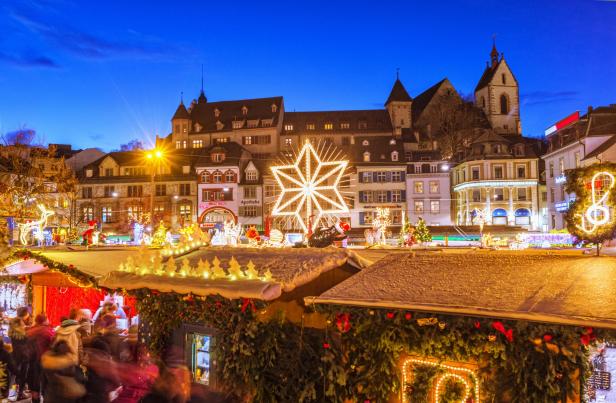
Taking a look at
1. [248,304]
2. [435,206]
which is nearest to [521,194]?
[435,206]

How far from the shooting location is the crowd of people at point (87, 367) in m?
7.96

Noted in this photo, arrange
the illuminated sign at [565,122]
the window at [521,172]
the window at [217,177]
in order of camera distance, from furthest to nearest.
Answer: the window at [217,177], the window at [521,172], the illuminated sign at [565,122]

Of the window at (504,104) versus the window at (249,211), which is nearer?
the window at (249,211)

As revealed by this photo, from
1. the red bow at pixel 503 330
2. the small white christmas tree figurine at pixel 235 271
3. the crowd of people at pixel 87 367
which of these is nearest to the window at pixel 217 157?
the crowd of people at pixel 87 367

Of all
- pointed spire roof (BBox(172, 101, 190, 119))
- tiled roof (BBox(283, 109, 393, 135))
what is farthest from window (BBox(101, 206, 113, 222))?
tiled roof (BBox(283, 109, 393, 135))

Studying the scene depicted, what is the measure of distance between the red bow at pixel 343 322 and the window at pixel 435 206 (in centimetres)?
5362

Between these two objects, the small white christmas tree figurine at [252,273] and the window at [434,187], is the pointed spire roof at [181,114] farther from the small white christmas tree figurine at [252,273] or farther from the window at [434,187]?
the small white christmas tree figurine at [252,273]

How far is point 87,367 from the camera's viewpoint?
9.67 metres

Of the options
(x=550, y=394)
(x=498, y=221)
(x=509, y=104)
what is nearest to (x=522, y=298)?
(x=550, y=394)

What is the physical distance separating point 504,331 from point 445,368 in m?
0.98

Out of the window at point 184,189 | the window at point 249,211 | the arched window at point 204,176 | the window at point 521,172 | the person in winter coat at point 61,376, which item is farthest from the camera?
the window at point 184,189

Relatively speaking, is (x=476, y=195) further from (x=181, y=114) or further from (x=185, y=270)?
(x=185, y=270)

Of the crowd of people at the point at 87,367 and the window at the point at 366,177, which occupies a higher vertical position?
the window at the point at 366,177

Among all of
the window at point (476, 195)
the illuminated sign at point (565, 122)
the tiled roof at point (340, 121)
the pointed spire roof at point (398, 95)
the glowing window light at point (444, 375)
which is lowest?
the glowing window light at point (444, 375)
